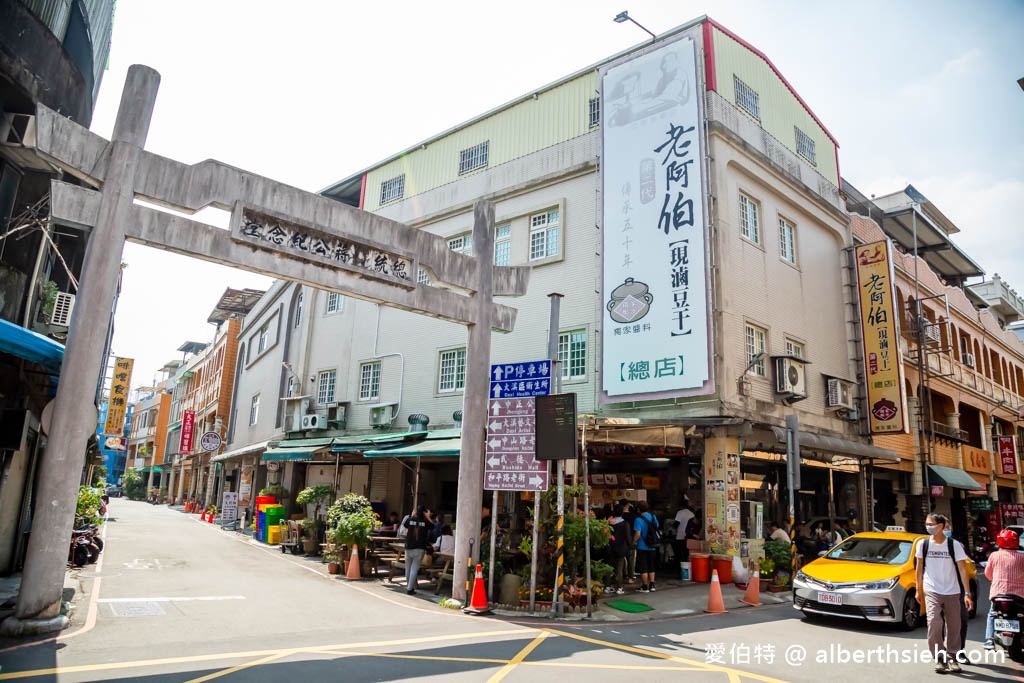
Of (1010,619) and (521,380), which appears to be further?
(521,380)

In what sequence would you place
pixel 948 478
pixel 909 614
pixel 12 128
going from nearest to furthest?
pixel 909 614 → pixel 12 128 → pixel 948 478

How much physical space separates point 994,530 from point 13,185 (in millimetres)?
33681

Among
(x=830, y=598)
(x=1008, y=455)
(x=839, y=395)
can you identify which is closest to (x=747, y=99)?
(x=839, y=395)

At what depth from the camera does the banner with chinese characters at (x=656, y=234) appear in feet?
50.5

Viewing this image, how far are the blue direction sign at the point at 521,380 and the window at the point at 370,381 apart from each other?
1140 cm

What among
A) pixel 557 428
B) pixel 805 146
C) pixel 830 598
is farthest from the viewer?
pixel 805 146

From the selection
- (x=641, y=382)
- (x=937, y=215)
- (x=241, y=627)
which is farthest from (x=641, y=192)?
(x=937, y=215)

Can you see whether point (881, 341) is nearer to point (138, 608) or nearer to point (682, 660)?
point (682, 660)

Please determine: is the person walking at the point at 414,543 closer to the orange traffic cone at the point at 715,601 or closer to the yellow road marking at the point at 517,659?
the yellow road marking at the point at 517,659

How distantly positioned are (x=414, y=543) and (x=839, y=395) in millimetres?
12975

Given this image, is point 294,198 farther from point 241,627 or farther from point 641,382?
point 641,382

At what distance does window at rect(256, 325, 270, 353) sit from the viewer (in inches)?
1267

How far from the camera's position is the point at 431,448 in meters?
15.3

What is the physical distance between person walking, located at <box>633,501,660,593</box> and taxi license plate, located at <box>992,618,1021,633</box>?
21.6 feet
